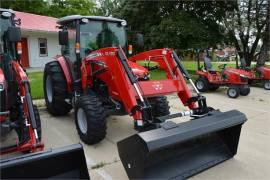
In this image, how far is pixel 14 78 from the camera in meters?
3.84

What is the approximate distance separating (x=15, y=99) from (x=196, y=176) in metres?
2.74

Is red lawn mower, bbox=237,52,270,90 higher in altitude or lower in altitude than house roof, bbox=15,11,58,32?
lower

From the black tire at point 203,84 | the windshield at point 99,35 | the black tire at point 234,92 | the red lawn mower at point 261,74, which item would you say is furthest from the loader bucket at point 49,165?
the red lawn mower at point 261,74

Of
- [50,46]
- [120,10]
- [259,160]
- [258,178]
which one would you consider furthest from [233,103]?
[50,46]

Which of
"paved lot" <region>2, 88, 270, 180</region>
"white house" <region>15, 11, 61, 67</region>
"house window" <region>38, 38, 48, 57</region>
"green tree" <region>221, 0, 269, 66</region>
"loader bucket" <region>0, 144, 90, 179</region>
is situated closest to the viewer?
"loader bucket" <region>0, 144, 90, 179</region>

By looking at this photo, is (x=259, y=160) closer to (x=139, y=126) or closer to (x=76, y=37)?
(x=139, y=126)

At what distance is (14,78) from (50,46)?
14189 millimetres

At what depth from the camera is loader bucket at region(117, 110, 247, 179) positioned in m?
2.81

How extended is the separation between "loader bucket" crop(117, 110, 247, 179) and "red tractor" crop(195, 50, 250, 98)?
16.5 ft

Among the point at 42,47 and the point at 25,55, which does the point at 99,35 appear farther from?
the point at 42,47

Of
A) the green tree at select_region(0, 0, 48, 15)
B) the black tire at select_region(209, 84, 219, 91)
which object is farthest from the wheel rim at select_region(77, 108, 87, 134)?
the green tree at select_region(0, 0, 48, 15)

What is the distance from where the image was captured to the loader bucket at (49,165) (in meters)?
2.42

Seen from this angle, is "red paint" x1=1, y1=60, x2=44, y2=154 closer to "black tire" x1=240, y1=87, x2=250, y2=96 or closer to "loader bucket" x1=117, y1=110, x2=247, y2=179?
"loader bucket" x1=117, y1=110, x2=247, y2=179

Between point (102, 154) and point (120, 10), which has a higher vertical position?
point (120, 10)
